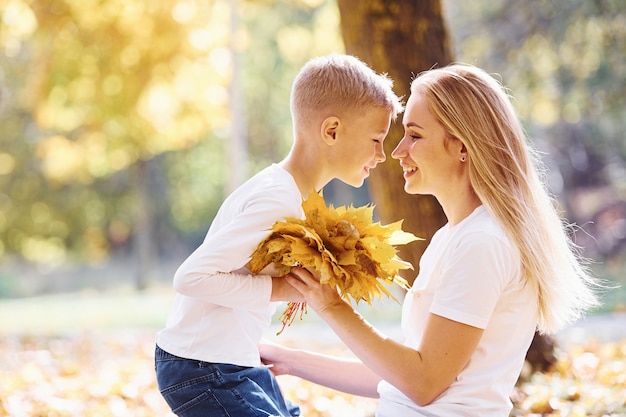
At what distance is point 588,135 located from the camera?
1856cm

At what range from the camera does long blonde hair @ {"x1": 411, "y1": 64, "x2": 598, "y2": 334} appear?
2.46 metres

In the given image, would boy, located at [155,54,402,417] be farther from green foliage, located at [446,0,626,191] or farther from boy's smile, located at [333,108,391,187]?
green foliage, located at [446,0,626,191]

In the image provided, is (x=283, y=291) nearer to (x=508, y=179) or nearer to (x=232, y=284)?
(x=232, y=284)

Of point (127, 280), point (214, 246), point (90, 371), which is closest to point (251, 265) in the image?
point (214, 246)

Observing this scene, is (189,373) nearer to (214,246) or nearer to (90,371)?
(214,246)

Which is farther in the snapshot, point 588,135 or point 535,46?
point 588,135

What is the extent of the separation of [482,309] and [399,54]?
2.65m

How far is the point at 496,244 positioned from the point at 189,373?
109 cm

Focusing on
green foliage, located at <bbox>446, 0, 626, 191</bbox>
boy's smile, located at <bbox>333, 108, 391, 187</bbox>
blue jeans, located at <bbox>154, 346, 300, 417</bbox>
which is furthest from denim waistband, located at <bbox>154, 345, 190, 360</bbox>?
green foliage, located at <bbox>446, 0, 626, 191</bbox>

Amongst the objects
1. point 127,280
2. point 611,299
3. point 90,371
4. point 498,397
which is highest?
point 498,397

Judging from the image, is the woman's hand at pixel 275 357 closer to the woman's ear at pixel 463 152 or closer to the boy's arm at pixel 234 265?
the boy's arm at pixel 234 265

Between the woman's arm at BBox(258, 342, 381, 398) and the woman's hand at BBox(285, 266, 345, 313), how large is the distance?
21.0 inches

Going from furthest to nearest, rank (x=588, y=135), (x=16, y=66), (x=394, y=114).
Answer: (x=16, y=66), (x=588, y=135), (x=394, y=114)

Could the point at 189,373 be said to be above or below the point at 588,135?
above
